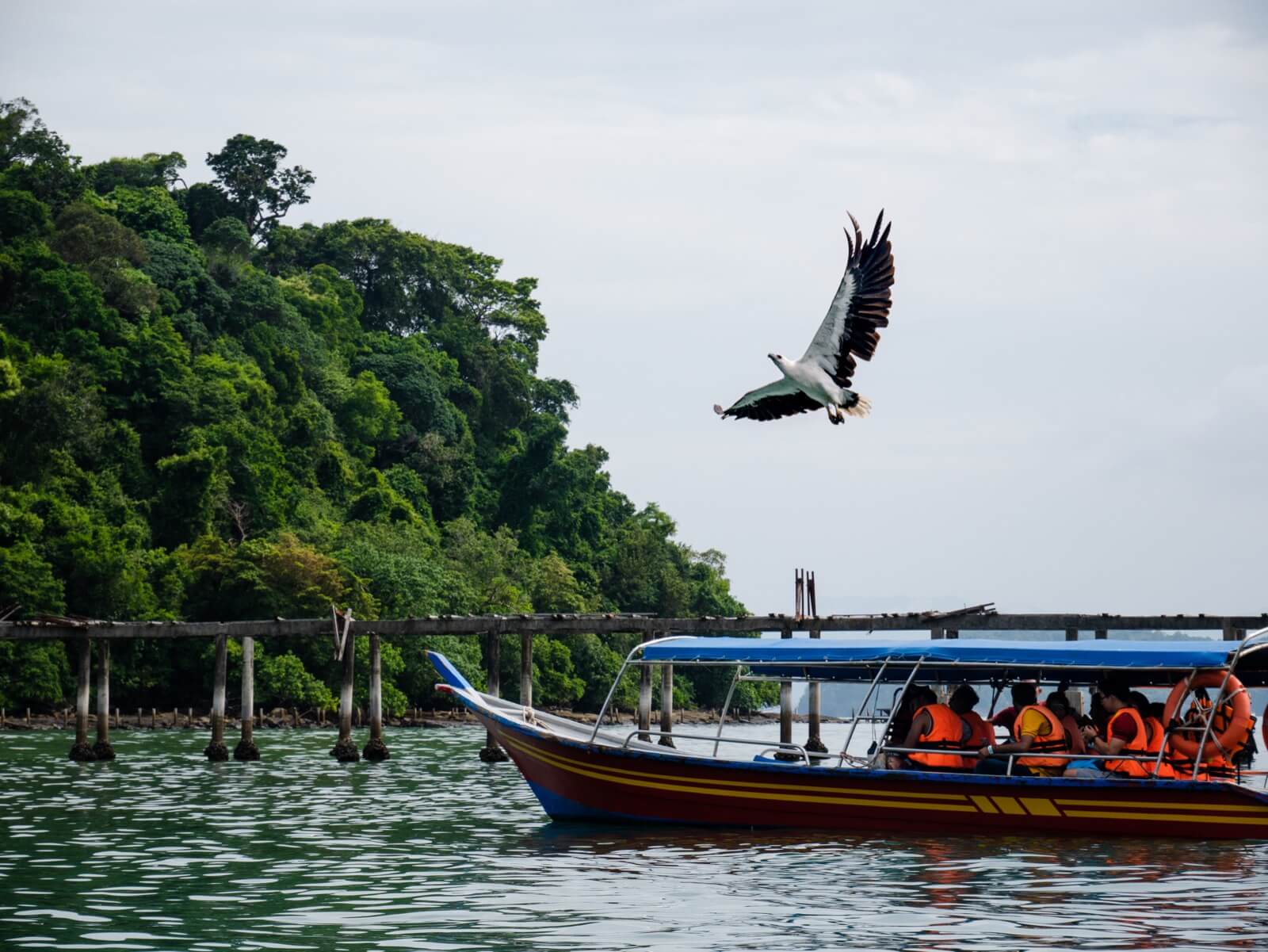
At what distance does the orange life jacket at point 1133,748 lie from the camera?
19109 millimetres

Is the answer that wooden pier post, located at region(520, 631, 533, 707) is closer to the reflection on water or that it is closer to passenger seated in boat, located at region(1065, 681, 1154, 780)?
the reflection on water

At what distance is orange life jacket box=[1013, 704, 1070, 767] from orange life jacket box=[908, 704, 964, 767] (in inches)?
26.4

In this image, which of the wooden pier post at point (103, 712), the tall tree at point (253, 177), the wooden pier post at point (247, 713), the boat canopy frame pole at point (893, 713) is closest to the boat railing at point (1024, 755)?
the boat canopy frame pole at point (893, 713)

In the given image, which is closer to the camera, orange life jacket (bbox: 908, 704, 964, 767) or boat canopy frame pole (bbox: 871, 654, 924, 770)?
boat canopy frame pole (bbox: 871, 654, 924, 770)

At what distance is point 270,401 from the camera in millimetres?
70125

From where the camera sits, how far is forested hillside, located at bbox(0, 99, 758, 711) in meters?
56.4

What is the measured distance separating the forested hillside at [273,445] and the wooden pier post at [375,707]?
442 inches

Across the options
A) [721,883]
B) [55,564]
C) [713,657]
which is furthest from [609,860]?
[55,564]

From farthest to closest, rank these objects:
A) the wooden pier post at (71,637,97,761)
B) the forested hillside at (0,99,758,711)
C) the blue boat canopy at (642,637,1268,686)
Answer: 1. the forested hillside at (0,99,758,711)
2. the wooden pier post at (71,637,97,761)
3. the blue boat canopy at (642,637,1268,686)

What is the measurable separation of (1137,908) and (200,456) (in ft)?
163

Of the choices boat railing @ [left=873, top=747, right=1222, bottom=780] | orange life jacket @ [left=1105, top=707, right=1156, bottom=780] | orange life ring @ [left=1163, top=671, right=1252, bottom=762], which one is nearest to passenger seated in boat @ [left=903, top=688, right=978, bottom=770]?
boat railing @ [left=873, top=747, right=1222, bottom=780]

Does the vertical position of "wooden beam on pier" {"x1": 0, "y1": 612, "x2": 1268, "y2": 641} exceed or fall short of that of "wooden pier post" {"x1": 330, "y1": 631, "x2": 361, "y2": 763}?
it exceeds it

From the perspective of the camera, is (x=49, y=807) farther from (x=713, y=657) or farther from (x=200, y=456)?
(x=200, y=456)

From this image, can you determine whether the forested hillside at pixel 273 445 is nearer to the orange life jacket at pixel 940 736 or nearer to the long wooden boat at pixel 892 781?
the long wooden boat at pixel 892 781
